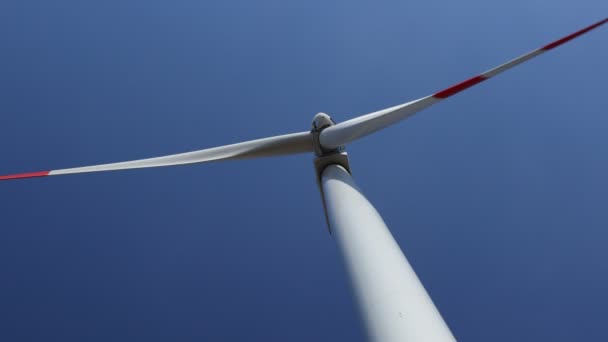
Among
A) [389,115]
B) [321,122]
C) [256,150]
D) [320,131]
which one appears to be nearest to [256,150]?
[256,150]

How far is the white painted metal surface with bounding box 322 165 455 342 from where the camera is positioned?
5.38 m

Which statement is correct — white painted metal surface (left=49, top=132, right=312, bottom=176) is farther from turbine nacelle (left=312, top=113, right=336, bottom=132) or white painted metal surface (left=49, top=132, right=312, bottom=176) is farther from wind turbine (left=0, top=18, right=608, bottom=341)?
turbine nacelle (left=312, top=113, right=336, bottom=132)

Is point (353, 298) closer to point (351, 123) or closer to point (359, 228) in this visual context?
point (359, 228)

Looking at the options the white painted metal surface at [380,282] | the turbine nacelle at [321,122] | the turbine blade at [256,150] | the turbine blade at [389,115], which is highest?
the turbine nacelle at [321,122]

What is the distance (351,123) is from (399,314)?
7823 mm

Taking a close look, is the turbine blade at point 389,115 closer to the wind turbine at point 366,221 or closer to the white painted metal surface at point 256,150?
the wind turbine at point 366,221

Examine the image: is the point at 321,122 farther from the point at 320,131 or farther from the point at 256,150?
the point at 256,150

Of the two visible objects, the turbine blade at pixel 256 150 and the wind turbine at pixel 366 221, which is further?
the turbine blade at pixel 256 150

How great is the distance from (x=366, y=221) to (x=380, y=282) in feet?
8.16

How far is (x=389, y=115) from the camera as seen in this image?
12.5 m

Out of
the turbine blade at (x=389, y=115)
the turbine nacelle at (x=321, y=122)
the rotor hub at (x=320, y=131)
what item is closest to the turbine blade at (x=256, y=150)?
the rotor hub at (x=320, y=131)

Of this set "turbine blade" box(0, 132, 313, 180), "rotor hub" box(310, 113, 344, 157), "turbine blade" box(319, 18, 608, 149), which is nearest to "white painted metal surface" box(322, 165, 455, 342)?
"turbine blade" box(319, 18, 608, 149)

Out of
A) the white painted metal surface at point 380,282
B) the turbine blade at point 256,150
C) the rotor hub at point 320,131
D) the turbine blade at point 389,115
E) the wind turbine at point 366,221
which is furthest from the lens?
the turbine blade at point 256,150

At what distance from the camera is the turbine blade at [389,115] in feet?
37.3
